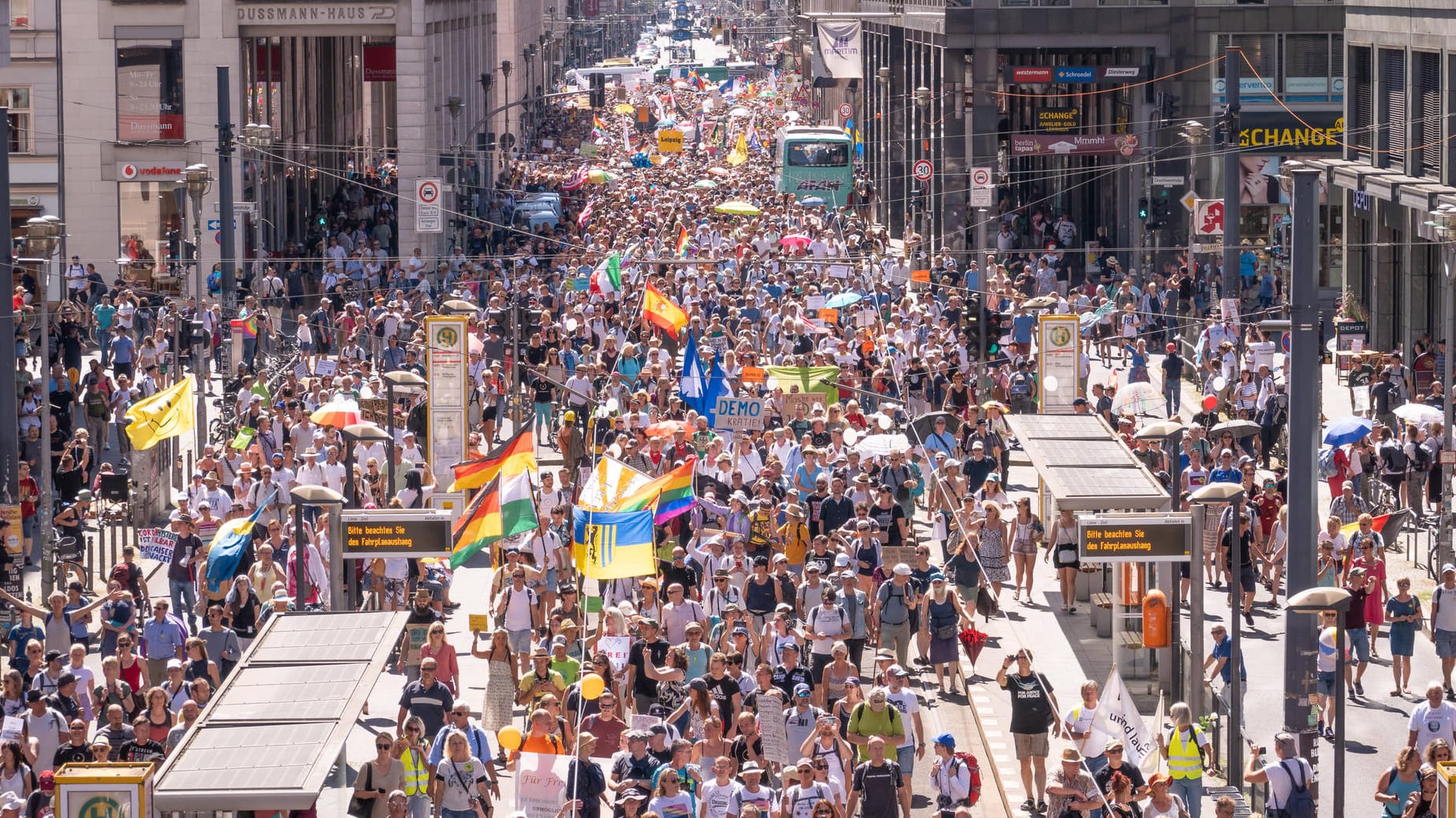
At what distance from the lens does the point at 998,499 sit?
27.4 m

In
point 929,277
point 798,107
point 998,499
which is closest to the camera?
point 998,499

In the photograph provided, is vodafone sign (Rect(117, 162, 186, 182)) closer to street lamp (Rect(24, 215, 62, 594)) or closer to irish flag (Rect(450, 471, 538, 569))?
street lamp (Rect(24, 215, 62, 594))

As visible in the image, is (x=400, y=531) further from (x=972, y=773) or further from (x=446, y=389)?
(x=446, y=389)

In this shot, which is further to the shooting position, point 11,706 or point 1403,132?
point 1403,132

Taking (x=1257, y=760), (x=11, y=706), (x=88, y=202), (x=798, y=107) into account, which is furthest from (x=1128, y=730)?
(x=798, y=107)

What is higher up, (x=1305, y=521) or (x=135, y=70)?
(x=135, y=70)

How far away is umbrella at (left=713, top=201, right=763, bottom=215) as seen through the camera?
6097 cm

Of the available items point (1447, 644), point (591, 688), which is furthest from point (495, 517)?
point (1447, 644)

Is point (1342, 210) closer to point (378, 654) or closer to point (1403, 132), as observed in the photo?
point (1403, 132)

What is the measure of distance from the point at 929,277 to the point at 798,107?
294 feet

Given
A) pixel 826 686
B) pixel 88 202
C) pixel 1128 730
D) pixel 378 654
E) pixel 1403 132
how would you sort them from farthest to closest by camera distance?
pixel 88 202 → pixel 1403 132 → pixel 826 686 → pixel 1128 730 → pixel 378 654

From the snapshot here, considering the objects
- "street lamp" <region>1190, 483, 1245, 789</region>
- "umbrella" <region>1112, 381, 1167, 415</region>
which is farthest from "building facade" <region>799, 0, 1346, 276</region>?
"street lamp" <region>1190, 483, 1245, 789</region>

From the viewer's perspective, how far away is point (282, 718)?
1399cm

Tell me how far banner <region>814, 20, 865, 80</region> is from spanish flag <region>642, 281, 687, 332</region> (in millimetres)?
45301
